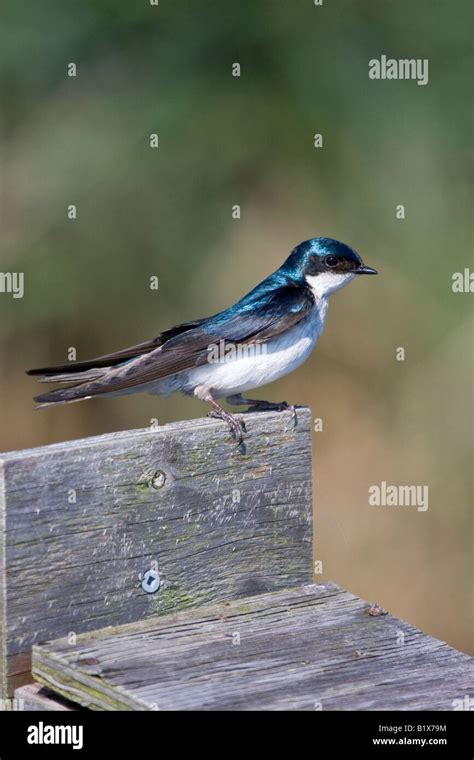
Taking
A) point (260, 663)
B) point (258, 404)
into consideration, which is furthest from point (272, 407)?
point (260, 663)

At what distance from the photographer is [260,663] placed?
228 cm

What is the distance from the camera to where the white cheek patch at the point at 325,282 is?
3.91m

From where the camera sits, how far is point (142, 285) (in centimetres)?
462

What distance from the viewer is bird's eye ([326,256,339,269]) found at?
3.93 metres

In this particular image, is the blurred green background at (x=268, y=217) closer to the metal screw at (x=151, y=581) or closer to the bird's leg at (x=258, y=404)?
the bird's leg at (x=258, y=404)

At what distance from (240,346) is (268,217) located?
1178 millimetres

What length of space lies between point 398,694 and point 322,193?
277 centimetres

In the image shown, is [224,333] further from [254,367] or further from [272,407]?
[272,407]

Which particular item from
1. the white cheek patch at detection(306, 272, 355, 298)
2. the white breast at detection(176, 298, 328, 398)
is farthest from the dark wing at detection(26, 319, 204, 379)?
the white cheek patch at detection(306, 272, 355, 298)

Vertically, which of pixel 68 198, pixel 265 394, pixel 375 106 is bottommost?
pixel 265 394

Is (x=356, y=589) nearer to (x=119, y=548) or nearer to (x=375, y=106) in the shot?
(x=375, y=106)

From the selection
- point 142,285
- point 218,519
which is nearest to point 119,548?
point 218,519

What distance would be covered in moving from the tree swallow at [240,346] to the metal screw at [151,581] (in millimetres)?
843

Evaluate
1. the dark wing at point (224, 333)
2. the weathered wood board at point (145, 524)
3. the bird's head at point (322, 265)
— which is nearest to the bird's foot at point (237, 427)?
the weathered wood board at point (145, 524)
